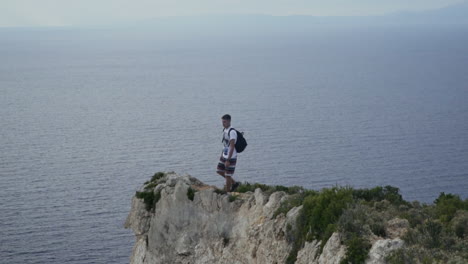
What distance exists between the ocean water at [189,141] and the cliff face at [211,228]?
22073 millimetres

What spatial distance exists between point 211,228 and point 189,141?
54.5 meters

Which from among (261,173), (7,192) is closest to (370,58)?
(261,173)

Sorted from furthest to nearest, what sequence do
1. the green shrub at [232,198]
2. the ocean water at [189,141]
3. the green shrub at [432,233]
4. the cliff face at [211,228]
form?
the ocean water at [189,141] → the green shrub at [232,198] → the cliff face at [211,228] → the green shrub at [432,233]

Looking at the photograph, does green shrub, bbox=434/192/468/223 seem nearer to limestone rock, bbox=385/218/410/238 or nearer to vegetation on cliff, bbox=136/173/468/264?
vegetation on cliff, bbox=136/173/468/264

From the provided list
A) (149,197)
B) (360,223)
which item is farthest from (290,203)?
(149,197)

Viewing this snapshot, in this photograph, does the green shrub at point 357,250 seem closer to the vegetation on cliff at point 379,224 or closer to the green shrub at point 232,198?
the vegetation on cliff at point 379,224

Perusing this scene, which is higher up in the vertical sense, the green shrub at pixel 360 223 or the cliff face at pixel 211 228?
the green shrub at pixel 360 223

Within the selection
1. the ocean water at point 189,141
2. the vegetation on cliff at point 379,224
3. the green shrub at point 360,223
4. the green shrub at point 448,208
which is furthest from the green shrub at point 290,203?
the ocean water at point 189,141

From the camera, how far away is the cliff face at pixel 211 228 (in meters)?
17.7

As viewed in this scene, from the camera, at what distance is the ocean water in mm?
50844

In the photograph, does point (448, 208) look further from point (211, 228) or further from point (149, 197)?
point (149, 197)

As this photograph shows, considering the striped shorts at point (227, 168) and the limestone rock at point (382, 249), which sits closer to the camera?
the limestone rock at point (382, 249)

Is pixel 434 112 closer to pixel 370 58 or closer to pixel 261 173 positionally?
pixel 261 173

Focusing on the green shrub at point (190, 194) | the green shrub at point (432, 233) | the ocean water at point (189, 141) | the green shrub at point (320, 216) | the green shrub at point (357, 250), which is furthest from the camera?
the ocean water at point (189, 141)
